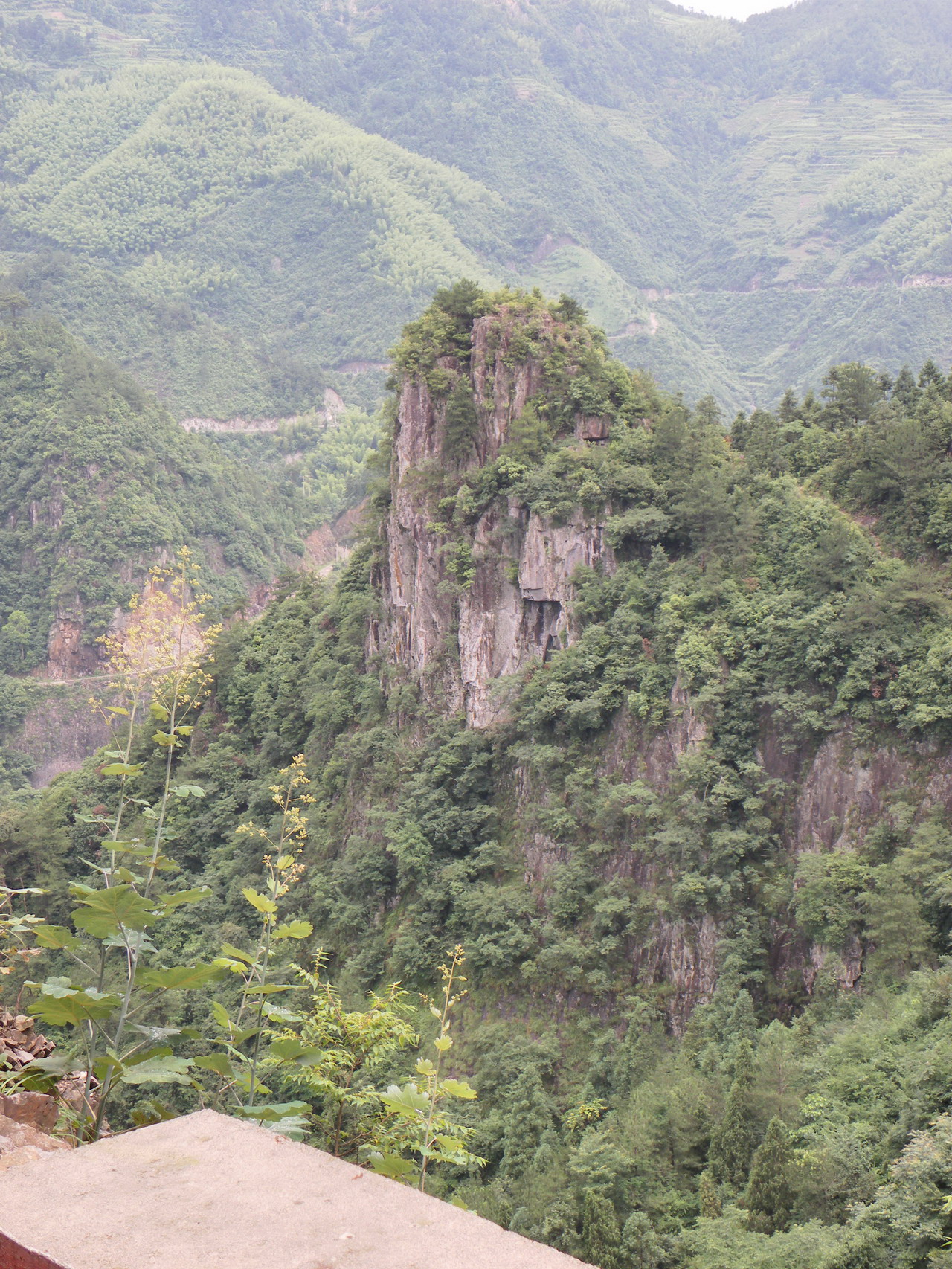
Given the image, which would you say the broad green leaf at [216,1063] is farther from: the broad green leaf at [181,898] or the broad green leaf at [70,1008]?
the broad green leaf at [181,898]

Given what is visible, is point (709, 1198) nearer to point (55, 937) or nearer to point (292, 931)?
point (292, 931)

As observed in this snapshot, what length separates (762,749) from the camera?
2452 centimetres

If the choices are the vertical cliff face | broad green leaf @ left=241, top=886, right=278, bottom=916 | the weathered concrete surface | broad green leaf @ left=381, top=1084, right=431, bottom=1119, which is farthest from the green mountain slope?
the weathered concrete surface

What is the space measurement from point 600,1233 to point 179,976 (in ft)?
50.5

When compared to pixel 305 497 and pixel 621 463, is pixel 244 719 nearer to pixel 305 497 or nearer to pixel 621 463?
pixel 621 463

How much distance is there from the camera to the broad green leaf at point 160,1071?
4.79 metres

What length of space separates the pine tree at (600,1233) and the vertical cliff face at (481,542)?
1312cm

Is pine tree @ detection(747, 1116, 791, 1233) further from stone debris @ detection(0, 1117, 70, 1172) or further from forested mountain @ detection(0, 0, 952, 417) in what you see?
forested mountain @ detection(0, 0, 952, 417)

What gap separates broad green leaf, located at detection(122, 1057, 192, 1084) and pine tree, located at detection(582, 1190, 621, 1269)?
47.1 feet

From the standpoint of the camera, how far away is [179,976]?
4.77m

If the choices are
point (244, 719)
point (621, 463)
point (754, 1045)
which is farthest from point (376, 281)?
point (754, 1045)

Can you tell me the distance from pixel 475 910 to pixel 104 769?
23.2 m

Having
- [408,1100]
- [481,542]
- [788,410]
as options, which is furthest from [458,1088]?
[788,410]

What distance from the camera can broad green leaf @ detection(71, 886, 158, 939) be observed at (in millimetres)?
4789
